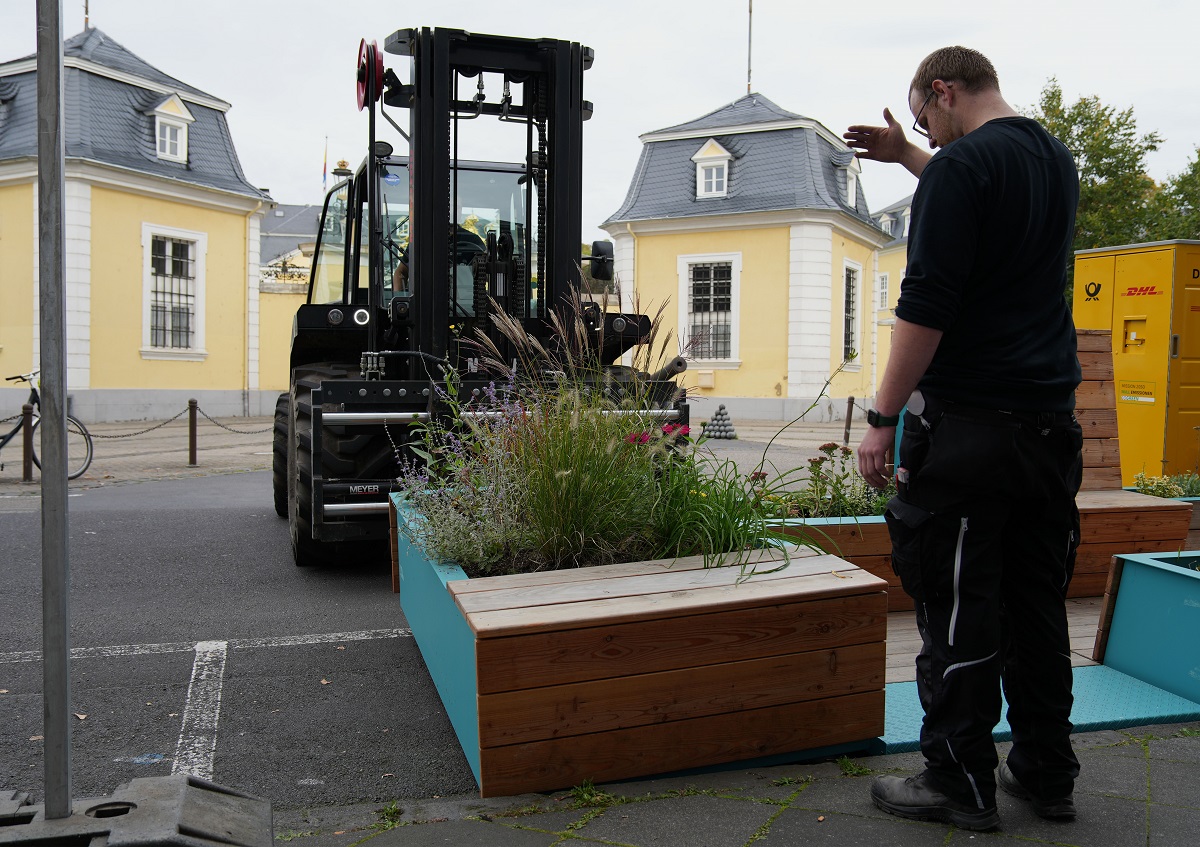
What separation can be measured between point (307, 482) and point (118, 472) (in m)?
8.08

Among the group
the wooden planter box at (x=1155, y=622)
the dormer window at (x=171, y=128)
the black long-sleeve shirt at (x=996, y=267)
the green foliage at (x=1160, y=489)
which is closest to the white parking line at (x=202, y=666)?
the black long-sleeve shirt at (x=996, y=267)

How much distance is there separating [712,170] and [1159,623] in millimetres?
26107

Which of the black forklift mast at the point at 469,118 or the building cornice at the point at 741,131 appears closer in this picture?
the black forklift mast at the point at 469,118

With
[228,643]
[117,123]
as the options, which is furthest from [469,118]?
[117,123]

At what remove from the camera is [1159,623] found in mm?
3721

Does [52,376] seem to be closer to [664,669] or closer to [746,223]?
[664,669]

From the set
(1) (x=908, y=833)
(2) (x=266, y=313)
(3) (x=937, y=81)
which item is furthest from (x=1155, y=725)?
(2) (x=266, y=313)

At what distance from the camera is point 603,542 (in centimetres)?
351

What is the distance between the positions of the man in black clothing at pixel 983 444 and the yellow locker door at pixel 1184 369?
6.57 meters

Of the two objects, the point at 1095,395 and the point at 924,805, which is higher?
the point at 1095,395

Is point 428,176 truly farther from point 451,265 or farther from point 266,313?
point 266,313

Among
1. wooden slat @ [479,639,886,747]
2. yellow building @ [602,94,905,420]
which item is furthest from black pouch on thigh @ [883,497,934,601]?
yellow building @ [602,94,905,420]

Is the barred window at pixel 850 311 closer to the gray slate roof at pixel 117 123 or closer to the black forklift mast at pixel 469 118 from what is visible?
the gray slate roof at pixel 117 123

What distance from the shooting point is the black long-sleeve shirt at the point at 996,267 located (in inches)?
99.1
